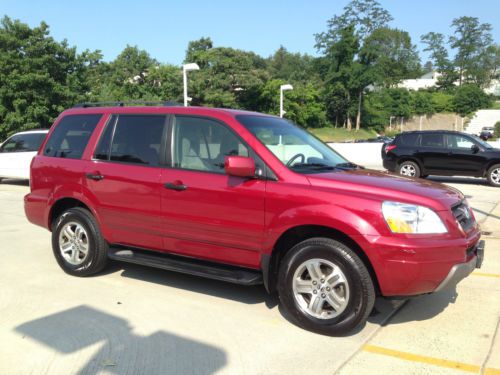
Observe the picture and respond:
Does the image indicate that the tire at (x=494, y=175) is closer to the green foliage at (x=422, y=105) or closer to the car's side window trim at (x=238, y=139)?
the car's side window trim at (x=238, y=139)

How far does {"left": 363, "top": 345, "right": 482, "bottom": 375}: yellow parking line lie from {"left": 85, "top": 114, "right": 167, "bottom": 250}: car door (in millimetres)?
2311

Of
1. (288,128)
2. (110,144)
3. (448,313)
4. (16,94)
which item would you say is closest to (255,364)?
(448,313)

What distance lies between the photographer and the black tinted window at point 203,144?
460cm

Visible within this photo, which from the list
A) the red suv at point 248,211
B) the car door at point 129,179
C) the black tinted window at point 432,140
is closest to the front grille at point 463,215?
the red suv at point 248,211

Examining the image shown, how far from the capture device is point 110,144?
5.38 metres

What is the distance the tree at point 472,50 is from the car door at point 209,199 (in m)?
113

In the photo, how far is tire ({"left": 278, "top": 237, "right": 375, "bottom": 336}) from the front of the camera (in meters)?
3.86

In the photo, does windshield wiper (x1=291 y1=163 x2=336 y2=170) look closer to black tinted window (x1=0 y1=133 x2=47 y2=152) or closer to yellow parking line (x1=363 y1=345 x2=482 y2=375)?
yellow parking line (x1=363 y1=345 x2=482 y2=375)

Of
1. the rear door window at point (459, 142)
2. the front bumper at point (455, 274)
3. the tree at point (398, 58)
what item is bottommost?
the front bumper at point (455, 274)

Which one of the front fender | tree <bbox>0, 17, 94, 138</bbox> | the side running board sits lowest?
the side running board

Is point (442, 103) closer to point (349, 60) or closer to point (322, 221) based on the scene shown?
point (349, 60)

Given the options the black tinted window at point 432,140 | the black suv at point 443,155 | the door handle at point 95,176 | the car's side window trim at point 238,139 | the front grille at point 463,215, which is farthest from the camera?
the black tinted window at point 432,140

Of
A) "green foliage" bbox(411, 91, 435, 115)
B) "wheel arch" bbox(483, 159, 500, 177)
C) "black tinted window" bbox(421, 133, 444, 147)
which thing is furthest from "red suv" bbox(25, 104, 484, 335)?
"green foliage" bbox(411, 91, 435, 115)

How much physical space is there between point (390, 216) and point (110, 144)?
3134 millimetres
